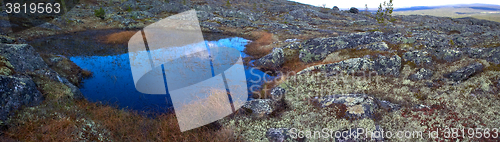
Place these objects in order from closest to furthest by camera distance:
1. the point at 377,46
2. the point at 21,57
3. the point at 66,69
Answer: the point at 21,57 < the point at 66,69 < the point at 377,46

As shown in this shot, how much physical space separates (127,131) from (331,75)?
15.1 m

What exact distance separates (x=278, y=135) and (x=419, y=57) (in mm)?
15686

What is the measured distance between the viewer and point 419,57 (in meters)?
18.1

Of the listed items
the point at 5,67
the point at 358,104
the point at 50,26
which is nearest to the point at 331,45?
the point at 358,104

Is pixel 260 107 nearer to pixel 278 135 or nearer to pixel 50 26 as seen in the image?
pixel 278 135

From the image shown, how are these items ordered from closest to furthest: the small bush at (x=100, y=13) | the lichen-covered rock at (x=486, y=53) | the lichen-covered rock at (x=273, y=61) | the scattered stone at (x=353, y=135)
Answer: the scattered stone at (x=353, y=135) → the lichen-covered rock at (x=486, y=53) → the lichen-covered rock at (x=273, y=61) → the small bush at (x=100, y=13)

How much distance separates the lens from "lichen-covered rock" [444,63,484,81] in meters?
14.6

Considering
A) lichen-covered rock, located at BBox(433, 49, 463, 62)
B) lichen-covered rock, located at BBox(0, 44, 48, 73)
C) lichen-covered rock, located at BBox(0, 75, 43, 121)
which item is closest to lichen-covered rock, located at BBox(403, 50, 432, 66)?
lichen-covered rock, located at BBox(433, 49, 463, 62)

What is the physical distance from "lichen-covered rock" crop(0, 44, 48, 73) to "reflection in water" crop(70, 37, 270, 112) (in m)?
3.31

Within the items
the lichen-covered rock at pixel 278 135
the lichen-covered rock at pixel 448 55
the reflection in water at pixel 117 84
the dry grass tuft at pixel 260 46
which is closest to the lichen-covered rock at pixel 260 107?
the lichen-covered rock at pixel 278 135

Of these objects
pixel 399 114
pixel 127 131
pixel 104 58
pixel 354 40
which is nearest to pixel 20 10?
pixel 104 58

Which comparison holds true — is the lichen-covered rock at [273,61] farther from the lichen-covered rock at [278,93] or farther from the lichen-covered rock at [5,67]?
the lichen-covered rock at [5,67]

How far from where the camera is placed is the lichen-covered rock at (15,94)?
8.92 m

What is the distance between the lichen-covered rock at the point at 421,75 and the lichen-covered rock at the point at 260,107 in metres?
11.2
